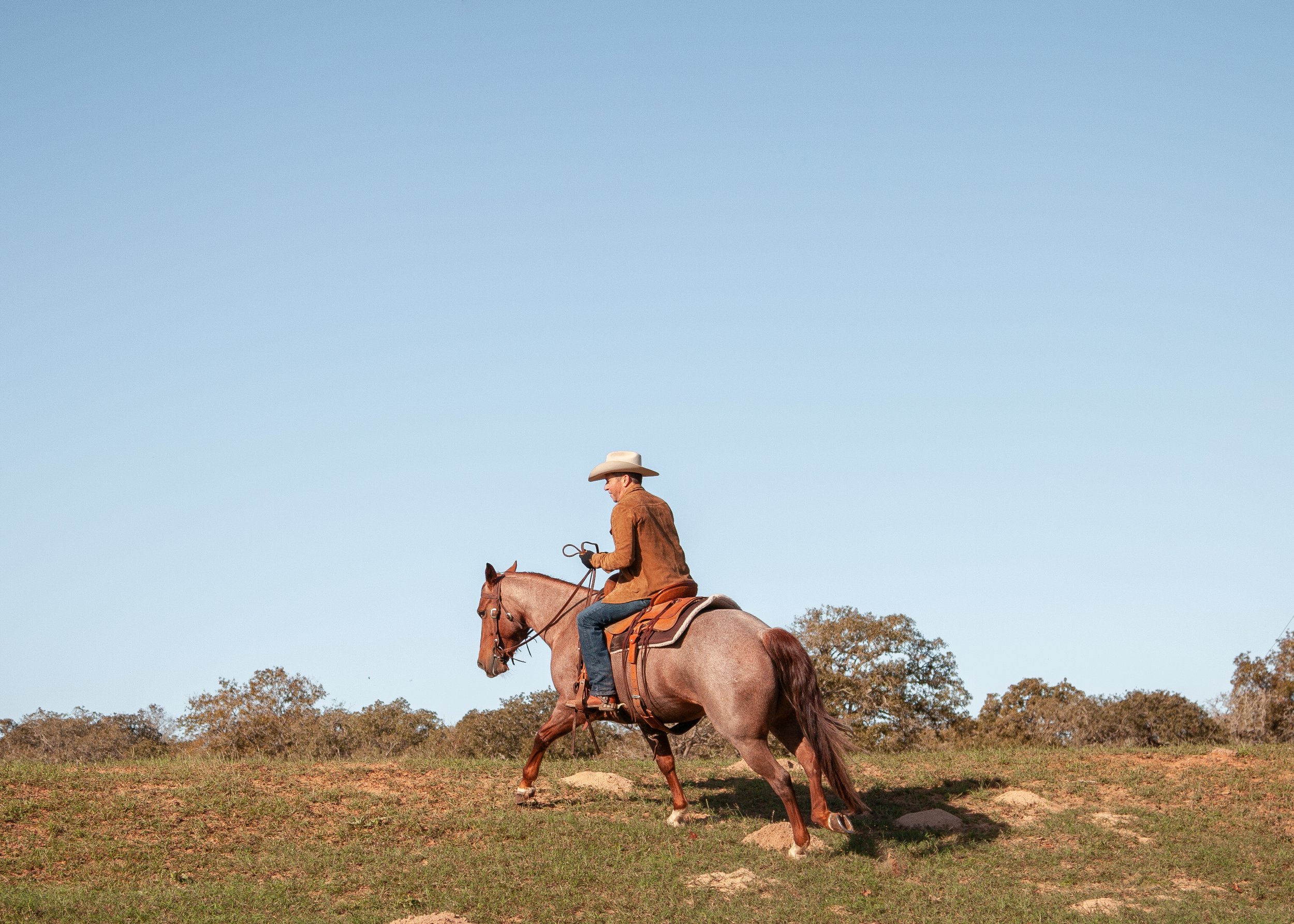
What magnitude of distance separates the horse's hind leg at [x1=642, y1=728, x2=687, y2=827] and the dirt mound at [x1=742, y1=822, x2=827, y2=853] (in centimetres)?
88

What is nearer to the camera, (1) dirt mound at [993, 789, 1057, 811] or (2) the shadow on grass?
(2) the shadow on grass

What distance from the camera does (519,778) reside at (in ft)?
46.1

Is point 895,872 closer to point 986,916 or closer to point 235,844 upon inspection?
point 986,916

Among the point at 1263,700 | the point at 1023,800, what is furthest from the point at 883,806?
the point at 1263,700

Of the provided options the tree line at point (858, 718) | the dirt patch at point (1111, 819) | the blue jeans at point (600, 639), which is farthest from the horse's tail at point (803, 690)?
the tree line at point (858, 718)

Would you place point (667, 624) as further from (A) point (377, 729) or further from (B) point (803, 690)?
Answer: (A) point (377, 729)

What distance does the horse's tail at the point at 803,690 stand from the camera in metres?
10.6

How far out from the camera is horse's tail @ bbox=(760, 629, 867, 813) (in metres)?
10.6

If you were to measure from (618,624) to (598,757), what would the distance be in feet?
15.7

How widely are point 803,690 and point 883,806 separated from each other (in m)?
A: 3.41

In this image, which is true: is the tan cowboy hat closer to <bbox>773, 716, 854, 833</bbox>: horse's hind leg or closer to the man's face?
the man's face

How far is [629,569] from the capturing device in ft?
39.3

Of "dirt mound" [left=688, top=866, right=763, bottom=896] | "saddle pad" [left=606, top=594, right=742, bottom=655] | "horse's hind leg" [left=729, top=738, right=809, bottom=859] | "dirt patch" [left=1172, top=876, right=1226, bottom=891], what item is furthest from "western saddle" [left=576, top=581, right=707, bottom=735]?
"dirt patch" [left=1172, top=876, right=1226, bottom=891]

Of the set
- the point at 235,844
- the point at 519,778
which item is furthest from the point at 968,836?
the point at 235,844
